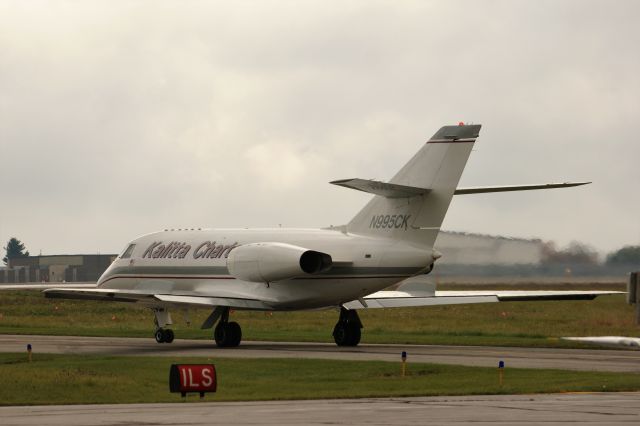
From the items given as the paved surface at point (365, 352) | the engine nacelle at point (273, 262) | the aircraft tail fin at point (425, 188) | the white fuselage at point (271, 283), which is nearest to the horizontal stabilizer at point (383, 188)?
the aircraft tail fin at point (425, 188)

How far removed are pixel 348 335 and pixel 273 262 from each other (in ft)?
13.2

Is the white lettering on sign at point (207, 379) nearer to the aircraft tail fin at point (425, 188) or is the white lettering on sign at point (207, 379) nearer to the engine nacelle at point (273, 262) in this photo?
the aircraft tail fin at point (425, 188)

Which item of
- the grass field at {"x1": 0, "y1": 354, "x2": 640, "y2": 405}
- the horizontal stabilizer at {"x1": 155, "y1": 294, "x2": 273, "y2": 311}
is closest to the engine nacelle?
the horizontal stabilizer at {"x1": 155, "y1": 294, "x2": 273, "y2": 311}

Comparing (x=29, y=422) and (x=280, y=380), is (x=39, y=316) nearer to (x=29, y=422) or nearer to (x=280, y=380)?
(x=280, y=380)

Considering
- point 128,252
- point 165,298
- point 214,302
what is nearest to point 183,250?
point 128,252

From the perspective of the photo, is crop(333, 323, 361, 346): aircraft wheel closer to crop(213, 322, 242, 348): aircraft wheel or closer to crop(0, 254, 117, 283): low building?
crop(213, 322, 242, 348): aircraft wheel

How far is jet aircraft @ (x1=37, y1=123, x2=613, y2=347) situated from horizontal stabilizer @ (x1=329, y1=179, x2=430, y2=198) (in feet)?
0.14

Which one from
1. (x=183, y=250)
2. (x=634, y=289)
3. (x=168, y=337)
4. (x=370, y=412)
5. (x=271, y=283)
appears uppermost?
(x=183, y=250)

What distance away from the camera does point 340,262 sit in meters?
41.5

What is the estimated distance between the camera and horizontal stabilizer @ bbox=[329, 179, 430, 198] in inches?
1469

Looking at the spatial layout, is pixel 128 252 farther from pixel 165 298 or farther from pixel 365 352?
pixel 365 352

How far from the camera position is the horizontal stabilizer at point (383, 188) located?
122 feet

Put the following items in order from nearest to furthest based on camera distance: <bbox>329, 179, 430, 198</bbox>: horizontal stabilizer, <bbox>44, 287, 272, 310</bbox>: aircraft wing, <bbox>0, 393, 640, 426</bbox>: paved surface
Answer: <bbox>0, 393, 640, 426</bbox>: paved surface → <bbox>329, 179, 430, 198</bbox>: horizontal stabilizer → <bbox>44, 287, 272, 310</bbox>: aircraft wing

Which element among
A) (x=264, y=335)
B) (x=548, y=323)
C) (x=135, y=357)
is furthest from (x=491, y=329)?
(x=135, y=357)
